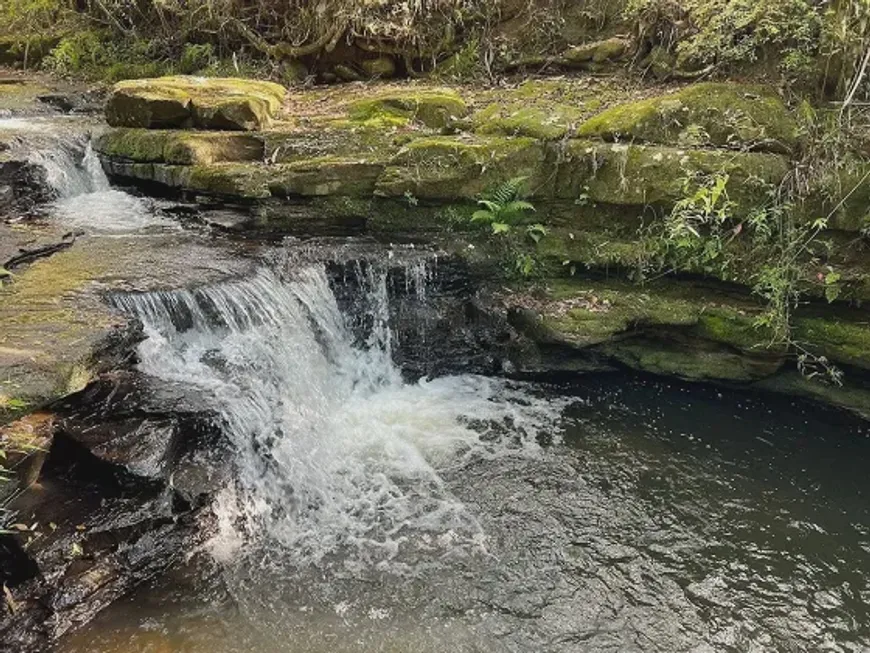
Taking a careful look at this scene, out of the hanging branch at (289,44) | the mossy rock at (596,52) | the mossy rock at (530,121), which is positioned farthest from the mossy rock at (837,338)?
the hanging branch at (289,44)

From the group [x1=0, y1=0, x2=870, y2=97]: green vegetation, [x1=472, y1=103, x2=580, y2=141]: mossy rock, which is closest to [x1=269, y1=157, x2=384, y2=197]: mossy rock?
[x1=472, y1=103, x2=580, y2=141]: mossy rock

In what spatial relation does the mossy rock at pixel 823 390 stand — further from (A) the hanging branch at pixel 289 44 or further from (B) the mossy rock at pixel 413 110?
(A) the hanging branch at pixel 289 44

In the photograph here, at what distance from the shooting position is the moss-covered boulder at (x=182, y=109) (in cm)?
799

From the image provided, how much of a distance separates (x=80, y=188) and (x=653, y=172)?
21.5 feet

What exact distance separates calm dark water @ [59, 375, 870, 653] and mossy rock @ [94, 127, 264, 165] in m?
4.42

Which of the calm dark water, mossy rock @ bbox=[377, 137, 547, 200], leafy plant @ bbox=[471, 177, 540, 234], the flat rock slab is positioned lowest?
the calm dark water

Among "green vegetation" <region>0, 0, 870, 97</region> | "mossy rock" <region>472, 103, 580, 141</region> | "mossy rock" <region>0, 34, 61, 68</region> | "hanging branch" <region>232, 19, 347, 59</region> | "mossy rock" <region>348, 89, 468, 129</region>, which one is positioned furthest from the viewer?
"mossy rock" <region>0, 34, 61, 68</region>

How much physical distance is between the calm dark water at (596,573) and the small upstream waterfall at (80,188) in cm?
429

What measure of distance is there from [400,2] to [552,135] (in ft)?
14.7

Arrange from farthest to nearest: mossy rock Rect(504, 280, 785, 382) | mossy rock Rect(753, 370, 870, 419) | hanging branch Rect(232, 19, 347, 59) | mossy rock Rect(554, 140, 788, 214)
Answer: hanging branch Rect(232, 19, 347, 59)
mossy rock Rect(504, 280, 785, 382)
mossy rock Rect(554, 140, 788, 214)
mossy rock Rect(753, 370, 870, 419)

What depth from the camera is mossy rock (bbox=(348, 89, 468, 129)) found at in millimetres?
8305

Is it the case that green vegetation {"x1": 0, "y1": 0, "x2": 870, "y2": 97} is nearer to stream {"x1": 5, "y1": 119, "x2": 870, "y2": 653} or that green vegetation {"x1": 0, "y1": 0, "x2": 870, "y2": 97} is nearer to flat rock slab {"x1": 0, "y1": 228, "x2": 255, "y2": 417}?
stream {"x1": 5, "y1": 119, "x2": 870, "y2": 653}

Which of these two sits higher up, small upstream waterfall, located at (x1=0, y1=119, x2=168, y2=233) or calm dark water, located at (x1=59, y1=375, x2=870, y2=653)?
small upstream waterfall, located at (x1=0, y1=119, x2=168, y2=233)

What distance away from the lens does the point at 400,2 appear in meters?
10.2
